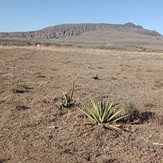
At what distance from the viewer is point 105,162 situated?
592 cm

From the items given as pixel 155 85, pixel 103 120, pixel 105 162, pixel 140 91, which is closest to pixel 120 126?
pixel 103 120

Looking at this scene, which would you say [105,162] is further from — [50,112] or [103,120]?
[50,112]

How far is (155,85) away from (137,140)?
9013mm

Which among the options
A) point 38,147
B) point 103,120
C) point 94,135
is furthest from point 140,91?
point 38,147

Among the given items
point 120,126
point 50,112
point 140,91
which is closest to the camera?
point 120,126

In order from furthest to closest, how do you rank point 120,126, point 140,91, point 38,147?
1. point 140,91
2. point 120,126
3. point 38,147

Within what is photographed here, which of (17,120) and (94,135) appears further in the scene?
(17,120)

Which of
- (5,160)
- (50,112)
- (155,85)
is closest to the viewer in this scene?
(5,160)

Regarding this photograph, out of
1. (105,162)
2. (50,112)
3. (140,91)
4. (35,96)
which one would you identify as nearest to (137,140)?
(105,162)

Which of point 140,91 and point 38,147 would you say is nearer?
point 38,147

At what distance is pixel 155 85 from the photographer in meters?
15.7

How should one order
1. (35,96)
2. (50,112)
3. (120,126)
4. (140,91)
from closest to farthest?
1. (120,126)
2. (50,112)
3. (35,96)
4. (140,91)

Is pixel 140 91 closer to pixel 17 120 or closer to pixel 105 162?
pixel 17 120

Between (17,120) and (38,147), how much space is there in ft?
6.54
